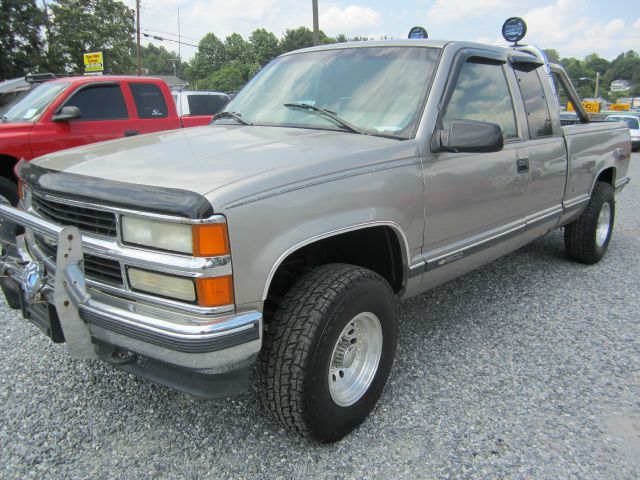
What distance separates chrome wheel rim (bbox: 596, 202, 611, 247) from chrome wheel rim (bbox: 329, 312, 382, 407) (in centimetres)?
349

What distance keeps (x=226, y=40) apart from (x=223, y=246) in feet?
358

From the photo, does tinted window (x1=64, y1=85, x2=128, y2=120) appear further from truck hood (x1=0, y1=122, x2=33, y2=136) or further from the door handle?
the door handle

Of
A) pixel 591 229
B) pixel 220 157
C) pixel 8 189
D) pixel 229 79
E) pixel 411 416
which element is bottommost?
pixel 411 416

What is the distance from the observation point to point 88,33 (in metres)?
28.3

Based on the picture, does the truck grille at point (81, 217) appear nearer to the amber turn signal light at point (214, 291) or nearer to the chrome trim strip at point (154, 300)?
the chrome trim strip at point (154, 300)

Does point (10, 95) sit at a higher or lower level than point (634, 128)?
higher

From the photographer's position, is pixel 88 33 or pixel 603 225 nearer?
pixel 603 225

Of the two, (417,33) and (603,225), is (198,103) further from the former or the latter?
(603,225)

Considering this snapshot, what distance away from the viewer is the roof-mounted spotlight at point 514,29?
4864mm

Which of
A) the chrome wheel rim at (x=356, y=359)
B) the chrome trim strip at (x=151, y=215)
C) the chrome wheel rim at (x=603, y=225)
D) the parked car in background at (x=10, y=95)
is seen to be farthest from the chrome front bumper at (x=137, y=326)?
the parked car in background at (x=10, y=95)

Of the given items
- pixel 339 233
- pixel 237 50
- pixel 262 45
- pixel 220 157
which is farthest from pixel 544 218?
pixel 237 50

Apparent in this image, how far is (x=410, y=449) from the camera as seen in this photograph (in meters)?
2.40

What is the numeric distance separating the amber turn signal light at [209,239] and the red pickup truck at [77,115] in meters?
4.14

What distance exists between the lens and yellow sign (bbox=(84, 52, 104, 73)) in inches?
750
